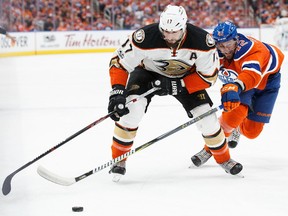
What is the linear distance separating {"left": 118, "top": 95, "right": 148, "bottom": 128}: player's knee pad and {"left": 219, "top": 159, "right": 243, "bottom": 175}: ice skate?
56cm

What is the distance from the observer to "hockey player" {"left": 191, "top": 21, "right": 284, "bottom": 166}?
3.39 m

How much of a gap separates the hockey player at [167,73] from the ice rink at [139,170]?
213 mm

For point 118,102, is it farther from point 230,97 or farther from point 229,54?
point 229,54

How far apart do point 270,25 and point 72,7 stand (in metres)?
4.81

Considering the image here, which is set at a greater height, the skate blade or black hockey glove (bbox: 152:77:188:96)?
black hockey glove (bbox: 152:77:188:96)

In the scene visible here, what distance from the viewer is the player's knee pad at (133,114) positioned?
331 cm

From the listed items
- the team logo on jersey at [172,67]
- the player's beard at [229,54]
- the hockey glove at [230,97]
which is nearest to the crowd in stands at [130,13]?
the player's beard at [229,54]

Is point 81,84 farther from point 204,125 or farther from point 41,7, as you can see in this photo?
point 41,7

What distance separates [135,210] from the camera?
2742mm

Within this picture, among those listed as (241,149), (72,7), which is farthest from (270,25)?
(241,149)

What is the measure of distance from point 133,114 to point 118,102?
16cm

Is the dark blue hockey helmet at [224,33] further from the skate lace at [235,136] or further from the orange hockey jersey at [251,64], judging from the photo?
the skate lace at [235,136]

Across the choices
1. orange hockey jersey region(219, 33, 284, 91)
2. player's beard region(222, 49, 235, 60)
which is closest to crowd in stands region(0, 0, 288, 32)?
orange hockey jersey region(219, 33, 284, 91)

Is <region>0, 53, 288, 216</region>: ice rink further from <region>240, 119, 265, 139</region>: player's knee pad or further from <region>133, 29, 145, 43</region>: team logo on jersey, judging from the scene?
<region>133, 29, 145, 43</region>: team logo on jersey
